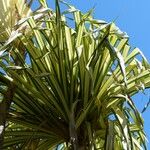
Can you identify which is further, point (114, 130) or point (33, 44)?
point (33, 44)

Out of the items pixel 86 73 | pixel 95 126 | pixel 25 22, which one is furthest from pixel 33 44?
pixel 95 126

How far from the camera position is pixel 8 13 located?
11.7 ft

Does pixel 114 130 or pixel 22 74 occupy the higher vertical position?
pixel 22 74

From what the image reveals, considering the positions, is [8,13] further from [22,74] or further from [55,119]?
[55,119]

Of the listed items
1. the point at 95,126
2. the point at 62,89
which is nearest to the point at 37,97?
the point at 62,89

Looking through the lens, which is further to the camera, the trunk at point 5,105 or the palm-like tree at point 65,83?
the palm-like tree at point 65,83

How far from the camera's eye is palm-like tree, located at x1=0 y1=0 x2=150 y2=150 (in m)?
3.36

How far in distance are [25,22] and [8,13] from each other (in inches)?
6.0

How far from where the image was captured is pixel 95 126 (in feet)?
11.3

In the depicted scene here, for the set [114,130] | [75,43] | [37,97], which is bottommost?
[114,130]

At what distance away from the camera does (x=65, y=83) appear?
11.2 ft

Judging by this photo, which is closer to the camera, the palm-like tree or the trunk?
the trunk

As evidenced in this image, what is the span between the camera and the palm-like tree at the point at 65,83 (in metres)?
3.36

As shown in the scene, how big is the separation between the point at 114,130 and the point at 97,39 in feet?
1.89
